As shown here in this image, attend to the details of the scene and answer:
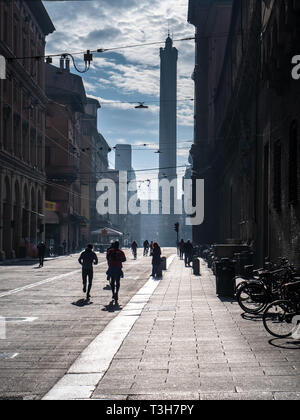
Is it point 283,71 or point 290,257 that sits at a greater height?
point 283,71

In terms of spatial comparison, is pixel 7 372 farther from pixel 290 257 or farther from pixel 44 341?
pixel 290 257

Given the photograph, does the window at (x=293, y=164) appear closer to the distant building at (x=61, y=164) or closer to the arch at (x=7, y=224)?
the arch at (x=7, y=224)

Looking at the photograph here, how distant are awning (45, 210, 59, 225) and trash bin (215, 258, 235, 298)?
54.2 meters

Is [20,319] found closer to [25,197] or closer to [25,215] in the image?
[25,197]

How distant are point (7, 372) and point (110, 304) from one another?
8.66 m

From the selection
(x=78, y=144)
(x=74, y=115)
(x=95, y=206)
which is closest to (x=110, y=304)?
(x=74, y=115)

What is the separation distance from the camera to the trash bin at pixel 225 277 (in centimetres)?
1917

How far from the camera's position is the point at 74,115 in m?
85.2

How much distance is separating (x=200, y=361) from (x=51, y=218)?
65249 mm

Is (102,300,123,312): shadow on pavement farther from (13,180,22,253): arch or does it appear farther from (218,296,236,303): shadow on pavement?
(13,180,22,253): arch

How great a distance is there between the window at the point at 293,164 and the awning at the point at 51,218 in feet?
179

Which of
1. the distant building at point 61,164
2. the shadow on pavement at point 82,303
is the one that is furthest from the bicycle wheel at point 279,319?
the distant building at point 61,164

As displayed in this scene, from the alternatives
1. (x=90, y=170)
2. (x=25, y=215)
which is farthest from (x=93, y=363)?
(x=90, y=170)

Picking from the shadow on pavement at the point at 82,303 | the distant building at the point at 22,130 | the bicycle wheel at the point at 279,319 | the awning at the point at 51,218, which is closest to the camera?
the bicycle wheel at the point at 279,319
